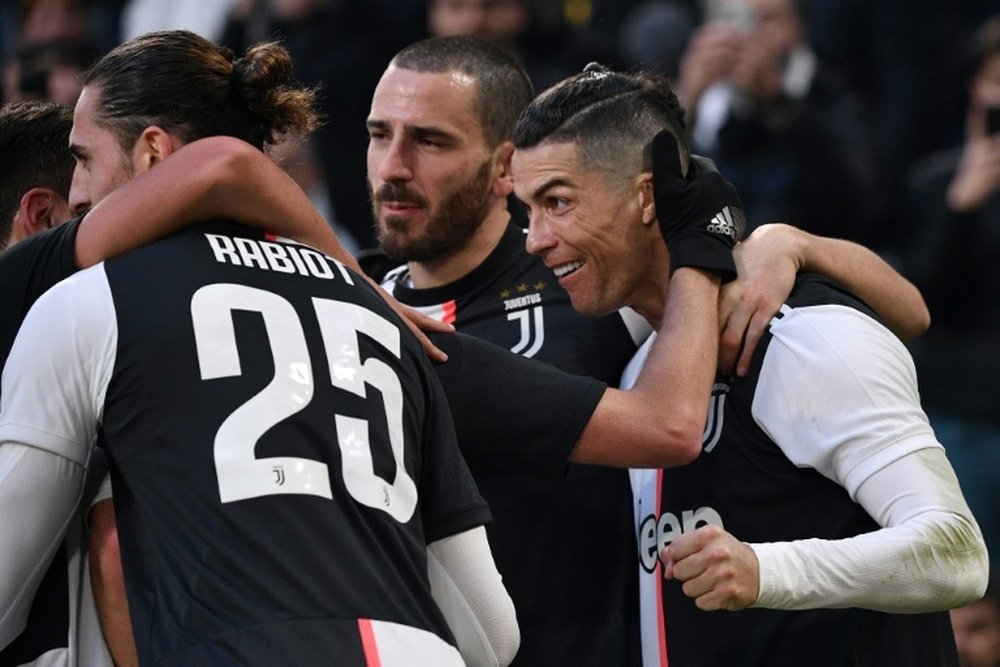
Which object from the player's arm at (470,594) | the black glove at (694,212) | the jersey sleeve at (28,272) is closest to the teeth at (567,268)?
the black glove at (694,212)

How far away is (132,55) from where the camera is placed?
3389 millimetres

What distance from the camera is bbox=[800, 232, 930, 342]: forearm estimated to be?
3975mm

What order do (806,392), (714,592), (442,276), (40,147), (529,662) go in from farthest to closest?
(442,276) < (529,662) < (40,147) < (806,392) < (714,592)

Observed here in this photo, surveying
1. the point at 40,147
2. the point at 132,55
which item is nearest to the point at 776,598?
the point at 132,55

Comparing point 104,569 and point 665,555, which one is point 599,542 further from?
point 104,569

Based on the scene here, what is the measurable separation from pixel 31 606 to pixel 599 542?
64.2 inches

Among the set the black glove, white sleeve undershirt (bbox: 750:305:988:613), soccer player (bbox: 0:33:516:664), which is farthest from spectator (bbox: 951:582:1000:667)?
soccer player (bbox: 0:33:516:664)

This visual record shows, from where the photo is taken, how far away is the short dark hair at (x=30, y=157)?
3.82m

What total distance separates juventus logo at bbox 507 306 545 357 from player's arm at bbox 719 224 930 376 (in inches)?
28.7

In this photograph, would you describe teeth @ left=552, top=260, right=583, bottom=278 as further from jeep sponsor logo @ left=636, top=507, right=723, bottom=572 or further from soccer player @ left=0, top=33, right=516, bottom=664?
soccer player @ left=0, top=33, right=516, bottom=664

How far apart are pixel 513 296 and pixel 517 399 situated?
1.05m

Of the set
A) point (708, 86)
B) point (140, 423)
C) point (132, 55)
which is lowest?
point (140, 423)

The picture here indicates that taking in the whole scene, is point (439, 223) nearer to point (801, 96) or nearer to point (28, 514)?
point (28, 514)

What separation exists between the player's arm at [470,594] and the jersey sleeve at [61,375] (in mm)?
772
